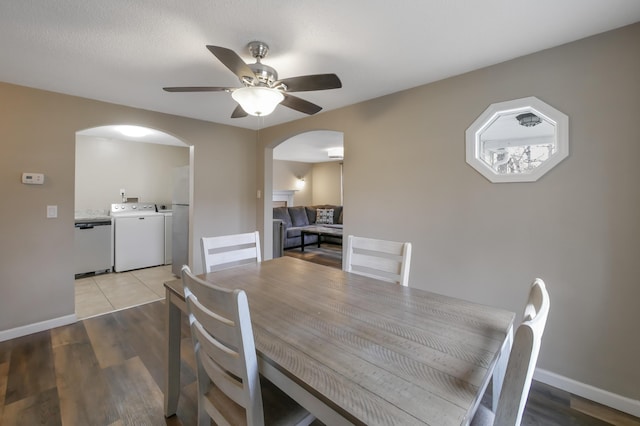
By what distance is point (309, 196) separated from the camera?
8914 mm

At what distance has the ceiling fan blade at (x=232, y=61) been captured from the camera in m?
1.38

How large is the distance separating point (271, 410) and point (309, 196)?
26.0ft

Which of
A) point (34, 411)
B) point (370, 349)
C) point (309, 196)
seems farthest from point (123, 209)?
point (370, 349)

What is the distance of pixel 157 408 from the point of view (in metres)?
1.68

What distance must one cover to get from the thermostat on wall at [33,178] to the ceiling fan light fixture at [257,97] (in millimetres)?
2288

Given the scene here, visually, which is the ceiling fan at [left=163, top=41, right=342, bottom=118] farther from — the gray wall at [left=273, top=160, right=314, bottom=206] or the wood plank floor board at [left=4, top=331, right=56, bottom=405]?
the gray wall at [left=273, top=160, right=314, bottom=206]

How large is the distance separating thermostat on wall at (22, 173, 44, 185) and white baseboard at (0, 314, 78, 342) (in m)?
1.31

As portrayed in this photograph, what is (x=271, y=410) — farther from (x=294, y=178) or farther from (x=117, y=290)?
(x=294, y=178)

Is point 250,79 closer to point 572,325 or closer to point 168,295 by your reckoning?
point 168,295

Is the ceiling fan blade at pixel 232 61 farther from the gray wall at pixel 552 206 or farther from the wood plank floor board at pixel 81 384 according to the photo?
the wood plank floor board at pixel 81 384

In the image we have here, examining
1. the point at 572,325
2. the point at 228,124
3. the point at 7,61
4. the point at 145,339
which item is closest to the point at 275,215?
the point at 228,124

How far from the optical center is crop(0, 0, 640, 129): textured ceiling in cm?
149

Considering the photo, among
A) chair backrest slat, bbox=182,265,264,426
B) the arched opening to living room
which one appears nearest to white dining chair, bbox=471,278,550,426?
chair backrest slat, bbox=182,265,264,426

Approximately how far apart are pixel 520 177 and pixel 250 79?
6.45 ft
